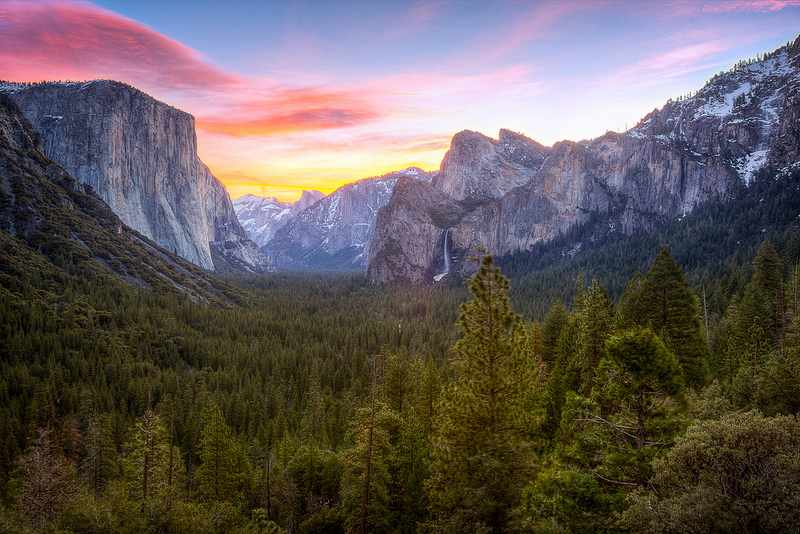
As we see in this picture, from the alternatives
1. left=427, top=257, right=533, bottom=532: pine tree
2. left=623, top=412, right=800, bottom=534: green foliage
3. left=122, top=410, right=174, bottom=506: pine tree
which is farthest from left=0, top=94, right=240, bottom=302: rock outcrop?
left=623, top=412, right=800, bottom=534: green foliage

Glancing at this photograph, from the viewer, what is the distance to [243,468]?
4259 cm

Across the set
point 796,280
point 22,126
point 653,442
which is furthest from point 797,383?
point 22,126

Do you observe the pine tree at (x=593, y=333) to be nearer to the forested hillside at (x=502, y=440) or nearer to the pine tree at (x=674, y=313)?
the forested hillside at (x=502, y=440)

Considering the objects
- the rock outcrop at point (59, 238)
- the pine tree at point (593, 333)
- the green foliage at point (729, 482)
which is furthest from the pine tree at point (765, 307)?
the rock outcrop at point (59, 238)

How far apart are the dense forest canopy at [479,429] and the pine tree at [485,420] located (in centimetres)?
8

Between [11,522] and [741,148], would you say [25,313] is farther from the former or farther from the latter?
[741,148]

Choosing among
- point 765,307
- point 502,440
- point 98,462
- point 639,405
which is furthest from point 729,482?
point 98,462

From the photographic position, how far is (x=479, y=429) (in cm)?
1655

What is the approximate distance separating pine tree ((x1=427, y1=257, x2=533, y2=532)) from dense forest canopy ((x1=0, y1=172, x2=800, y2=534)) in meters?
0.08

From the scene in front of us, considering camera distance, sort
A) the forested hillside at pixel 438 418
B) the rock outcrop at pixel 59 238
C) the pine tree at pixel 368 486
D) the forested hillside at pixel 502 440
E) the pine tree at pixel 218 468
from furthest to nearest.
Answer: the rock outcrop at pixel 59 238, the pine tree at pixel 218 468, the pine tree at pixel 368 486, the forested hillside at pixel 438 418, the forested hillside at pixel 502 440

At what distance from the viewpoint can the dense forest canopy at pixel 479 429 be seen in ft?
38.8

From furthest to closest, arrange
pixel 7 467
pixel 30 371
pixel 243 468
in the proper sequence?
pixel 30 371 < pixel 7 467 < pixel 243 468

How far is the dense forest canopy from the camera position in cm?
1183

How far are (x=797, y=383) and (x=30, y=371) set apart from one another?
9963cm
